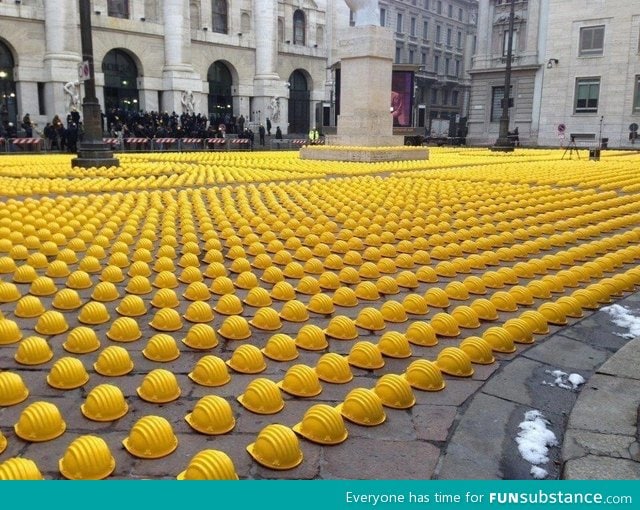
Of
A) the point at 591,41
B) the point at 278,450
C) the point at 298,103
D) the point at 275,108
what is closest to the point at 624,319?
the point at 278,450

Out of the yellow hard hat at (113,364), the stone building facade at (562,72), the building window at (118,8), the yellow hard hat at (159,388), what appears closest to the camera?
the yellow hard hat at (159,388)

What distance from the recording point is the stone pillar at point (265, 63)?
4762 cm

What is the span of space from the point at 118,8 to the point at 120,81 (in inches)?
176

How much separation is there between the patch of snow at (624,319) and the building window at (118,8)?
4027 centimetres

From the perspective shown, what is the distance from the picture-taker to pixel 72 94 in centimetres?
3547

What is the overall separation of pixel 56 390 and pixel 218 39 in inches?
1770

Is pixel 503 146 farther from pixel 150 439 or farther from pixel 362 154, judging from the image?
pixel 150 439

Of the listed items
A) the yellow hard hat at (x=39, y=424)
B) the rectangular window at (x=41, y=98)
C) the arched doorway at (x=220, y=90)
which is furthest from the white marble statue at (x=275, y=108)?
the yellow hard hat at (x=39, y=424)

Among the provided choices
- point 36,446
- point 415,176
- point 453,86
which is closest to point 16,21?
point 415,176

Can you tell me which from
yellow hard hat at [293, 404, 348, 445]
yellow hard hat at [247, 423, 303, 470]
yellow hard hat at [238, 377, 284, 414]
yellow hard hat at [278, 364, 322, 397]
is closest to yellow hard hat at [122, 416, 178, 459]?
yellow hard hat at [247, 423, 303, 470]

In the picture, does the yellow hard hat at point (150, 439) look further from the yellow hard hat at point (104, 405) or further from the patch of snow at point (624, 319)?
the patch of snow at point (624, 319)

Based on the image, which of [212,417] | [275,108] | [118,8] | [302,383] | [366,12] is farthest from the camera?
[275,108]

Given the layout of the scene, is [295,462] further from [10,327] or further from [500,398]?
[10,327]

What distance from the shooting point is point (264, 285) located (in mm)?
6469
